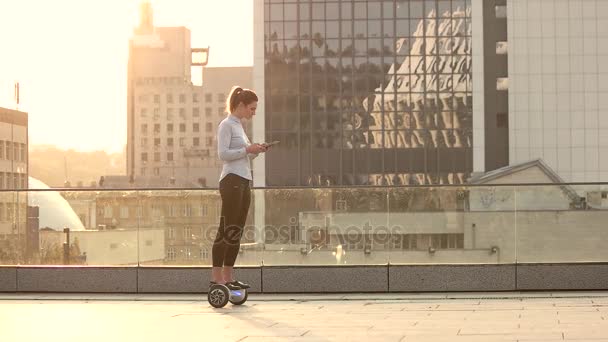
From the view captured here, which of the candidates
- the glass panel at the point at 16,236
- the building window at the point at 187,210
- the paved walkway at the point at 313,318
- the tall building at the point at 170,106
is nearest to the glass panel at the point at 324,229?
the paved walkway at the point at 313,318

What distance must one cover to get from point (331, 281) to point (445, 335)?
4797mm

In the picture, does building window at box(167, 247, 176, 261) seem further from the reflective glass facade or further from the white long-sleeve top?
the reflective glass facade

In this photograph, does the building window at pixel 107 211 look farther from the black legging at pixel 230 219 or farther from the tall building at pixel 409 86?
the tall building at pixel 409 86

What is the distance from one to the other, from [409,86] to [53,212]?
89.7 metres

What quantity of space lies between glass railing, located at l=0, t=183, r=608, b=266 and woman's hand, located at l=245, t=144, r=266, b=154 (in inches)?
78.4

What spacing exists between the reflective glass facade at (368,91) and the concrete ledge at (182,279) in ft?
284

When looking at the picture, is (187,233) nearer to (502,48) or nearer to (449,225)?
(449,225)

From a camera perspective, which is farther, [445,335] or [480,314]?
[480,314]

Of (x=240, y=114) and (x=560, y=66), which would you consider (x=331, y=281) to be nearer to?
(x=240, y=114)

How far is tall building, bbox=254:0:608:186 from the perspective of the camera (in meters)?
99.1

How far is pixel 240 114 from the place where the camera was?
34.6ft

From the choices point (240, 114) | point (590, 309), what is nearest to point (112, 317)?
point (240, 114)

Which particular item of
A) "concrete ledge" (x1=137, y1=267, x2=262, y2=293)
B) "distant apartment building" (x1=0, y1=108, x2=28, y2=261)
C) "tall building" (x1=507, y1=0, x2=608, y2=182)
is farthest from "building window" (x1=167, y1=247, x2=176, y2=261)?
"distant apartment building" (x1=0, y1=108, x2=28, y2=261)

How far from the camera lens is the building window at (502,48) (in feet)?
331
